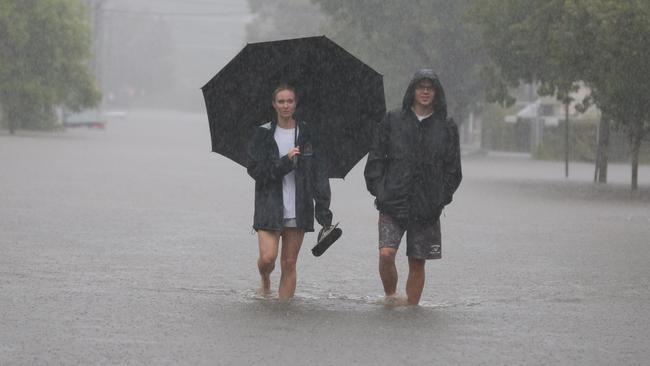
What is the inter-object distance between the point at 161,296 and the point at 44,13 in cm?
4841

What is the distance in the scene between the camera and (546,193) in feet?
91.6

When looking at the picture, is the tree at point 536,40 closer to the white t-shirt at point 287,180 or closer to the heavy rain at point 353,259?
the heavy rain at point 353,259

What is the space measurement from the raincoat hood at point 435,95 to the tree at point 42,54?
47346 mm

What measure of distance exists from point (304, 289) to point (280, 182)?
1.76m

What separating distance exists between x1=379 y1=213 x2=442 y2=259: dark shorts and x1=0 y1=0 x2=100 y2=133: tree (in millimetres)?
47273

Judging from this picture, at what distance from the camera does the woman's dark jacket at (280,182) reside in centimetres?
977

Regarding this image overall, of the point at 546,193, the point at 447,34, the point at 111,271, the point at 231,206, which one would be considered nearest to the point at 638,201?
the point at 546,193

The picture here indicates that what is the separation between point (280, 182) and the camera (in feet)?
32.3

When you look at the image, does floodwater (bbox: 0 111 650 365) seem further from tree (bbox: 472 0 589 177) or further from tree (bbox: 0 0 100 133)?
tree (bbox: 0 0 100 133)

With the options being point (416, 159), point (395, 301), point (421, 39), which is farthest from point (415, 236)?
point (421, 39)

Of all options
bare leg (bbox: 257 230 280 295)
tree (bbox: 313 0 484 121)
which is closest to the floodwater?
bare leg (bbox: 257 230 280 295)

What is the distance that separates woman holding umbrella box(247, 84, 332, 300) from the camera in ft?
32.0

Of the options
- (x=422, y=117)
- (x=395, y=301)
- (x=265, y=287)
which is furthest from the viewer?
(x=265, y=287)

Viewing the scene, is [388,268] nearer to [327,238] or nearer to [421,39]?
[327,238]
